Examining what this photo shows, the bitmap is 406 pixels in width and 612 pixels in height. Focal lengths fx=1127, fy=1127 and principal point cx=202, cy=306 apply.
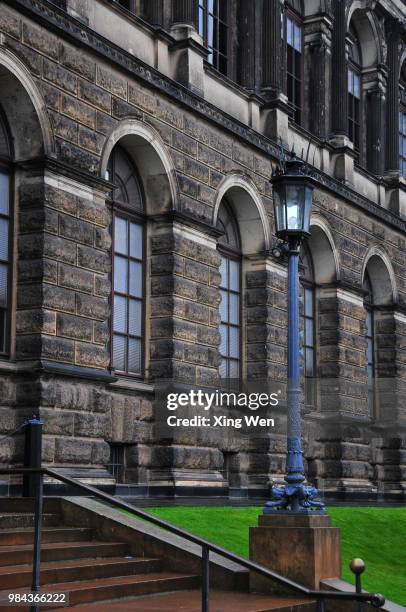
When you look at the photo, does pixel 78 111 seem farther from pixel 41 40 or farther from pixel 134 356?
pixel 134 356

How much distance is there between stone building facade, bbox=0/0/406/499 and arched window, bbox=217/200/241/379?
0.06 meters

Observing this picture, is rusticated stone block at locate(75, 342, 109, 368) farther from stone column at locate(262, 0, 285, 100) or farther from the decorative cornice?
stone column at locate(262, 0, 285, 100)

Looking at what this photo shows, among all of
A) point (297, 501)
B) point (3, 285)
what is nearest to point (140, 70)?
point (3, 285)

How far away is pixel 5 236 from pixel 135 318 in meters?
3.74

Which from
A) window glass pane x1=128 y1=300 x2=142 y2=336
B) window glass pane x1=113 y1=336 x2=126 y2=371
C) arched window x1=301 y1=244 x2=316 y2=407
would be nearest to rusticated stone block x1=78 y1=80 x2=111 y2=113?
window glass pane x1=128 y1=300 x2=142 y2=336

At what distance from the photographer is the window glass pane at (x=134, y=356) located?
19.2 metres

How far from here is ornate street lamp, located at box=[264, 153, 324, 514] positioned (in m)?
11.8

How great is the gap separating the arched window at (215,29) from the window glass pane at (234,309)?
4.61m

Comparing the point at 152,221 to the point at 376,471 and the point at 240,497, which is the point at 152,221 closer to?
the point at 240,497

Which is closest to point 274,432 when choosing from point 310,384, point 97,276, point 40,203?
point 310,384

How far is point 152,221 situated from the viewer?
19.8 meters

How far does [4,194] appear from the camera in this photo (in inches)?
645

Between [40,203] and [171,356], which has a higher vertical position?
[40,203]

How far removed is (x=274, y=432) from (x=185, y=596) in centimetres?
1147
